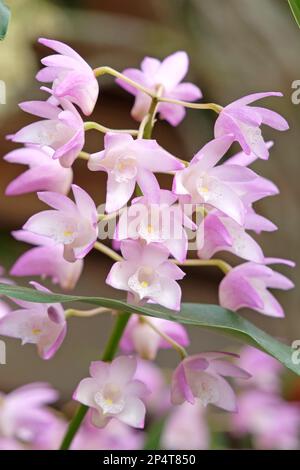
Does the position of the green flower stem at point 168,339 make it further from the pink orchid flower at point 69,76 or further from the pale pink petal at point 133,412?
the pink orchid flower at point 69,76

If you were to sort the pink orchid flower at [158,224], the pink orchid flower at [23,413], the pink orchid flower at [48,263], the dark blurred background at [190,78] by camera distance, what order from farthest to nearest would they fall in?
the dark blurred background at [190,78] < the pink orchid flower at [23,413] < the pink orchid flower at [48,263] < the pink orchid flower at [158,224]

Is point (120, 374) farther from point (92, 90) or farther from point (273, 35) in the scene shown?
point (273, 35)

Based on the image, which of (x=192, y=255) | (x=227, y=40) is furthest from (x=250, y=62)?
(x=192, y=255)

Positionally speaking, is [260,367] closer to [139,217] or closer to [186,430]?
[186,430]

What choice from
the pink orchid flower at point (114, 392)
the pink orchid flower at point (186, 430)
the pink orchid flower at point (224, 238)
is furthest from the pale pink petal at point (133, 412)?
the pink orchid flower at point (186, 430)

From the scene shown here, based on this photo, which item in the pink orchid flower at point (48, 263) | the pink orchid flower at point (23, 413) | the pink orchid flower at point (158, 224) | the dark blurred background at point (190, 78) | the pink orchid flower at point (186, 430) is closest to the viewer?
the pink orchid flower at point (158, 224)

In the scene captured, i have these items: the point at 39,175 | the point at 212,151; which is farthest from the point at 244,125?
the point at 39,175

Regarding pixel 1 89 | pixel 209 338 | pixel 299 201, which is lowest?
pixel 209 338
